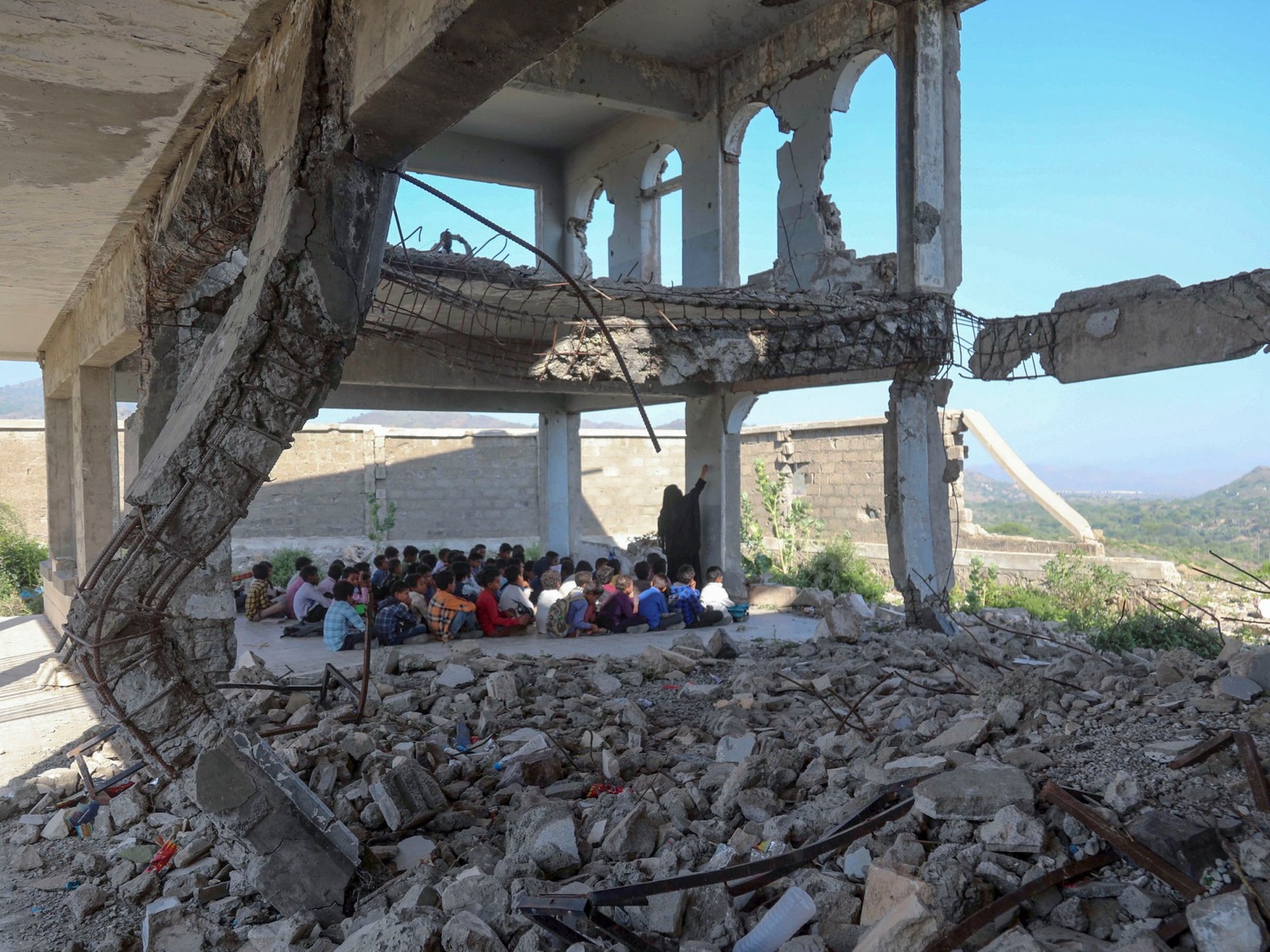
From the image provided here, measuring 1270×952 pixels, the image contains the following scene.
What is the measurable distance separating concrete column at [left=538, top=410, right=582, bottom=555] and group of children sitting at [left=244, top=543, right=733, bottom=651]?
2.94m

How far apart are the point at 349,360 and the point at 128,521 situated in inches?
230

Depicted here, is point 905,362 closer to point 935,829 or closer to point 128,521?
point 935,829

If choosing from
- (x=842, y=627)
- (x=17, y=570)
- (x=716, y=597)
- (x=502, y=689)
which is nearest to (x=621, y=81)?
(x=716, y=597)

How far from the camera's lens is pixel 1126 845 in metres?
2.52

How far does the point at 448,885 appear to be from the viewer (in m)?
2.98

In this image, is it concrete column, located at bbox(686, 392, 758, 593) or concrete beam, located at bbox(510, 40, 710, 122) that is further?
concrete column, located at bbox(686, 392, 758, 593)

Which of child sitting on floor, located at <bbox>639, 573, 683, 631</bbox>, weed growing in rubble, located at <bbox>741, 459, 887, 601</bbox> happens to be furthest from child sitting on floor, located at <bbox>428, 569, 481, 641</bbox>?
weed growing in rubble, located at <bbox>741, 459, 887, 601</bbox>

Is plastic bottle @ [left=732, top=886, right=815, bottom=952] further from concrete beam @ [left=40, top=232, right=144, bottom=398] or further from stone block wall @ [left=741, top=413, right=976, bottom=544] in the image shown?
stone block wall @ [left=741, top=413, right=976, bottom=544]

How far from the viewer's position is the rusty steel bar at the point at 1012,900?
2.24 metres

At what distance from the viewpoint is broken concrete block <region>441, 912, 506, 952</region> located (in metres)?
2.47

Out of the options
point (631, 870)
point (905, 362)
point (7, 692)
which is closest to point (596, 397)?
point (905, 362)

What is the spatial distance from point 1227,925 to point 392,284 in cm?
563

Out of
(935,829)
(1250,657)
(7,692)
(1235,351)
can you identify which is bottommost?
(7,692)

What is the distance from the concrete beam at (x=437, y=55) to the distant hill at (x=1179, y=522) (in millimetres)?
20992
